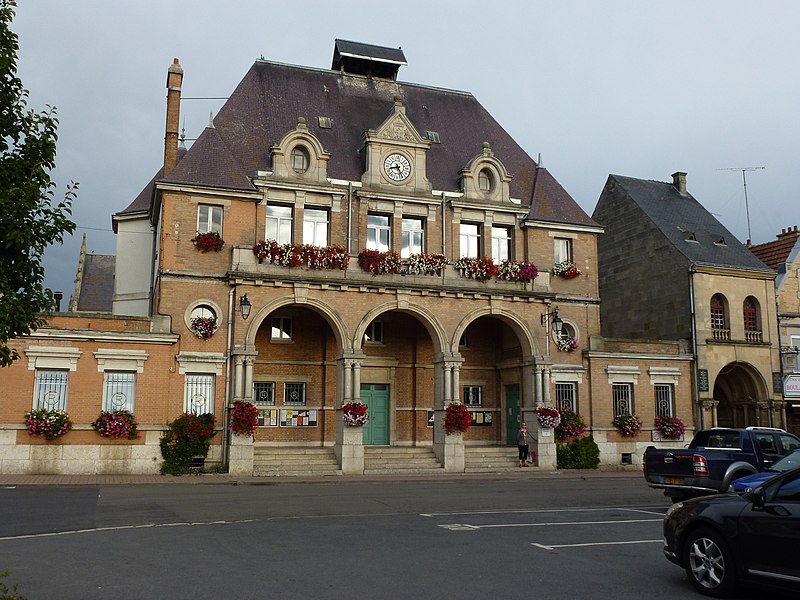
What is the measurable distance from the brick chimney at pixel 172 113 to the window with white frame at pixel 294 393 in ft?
29.5

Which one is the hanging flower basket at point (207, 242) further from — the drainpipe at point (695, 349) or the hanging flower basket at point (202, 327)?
the drainpipe at point (695, 349)

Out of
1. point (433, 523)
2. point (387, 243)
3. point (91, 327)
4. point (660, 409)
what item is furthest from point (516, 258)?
point (433, 523)

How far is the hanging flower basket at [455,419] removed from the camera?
27.5 meters

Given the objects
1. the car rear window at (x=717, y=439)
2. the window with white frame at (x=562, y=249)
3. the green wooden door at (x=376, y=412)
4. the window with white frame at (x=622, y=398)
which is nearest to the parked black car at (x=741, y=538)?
the car rear window at (x=717, y=439)

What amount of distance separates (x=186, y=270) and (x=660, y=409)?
64.2 ft

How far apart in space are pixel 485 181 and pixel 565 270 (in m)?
4.82

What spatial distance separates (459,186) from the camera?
3172 centimetres

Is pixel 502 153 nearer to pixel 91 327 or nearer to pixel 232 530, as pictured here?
pixel 91 327

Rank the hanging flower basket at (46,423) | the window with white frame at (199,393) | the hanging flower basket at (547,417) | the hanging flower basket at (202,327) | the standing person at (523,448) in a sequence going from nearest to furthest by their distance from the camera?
the hanging flower basket at (46,423) → the window with white frame at (199,393) → the hanging flower basket at (202,327) → the standing person at (523,448) → the hanging flower basket at (547,417)

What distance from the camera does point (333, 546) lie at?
36.2 feet

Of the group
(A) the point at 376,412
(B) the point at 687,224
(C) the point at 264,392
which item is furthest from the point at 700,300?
(C) the point at 264,392

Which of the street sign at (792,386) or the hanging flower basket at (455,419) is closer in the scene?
the hanging flower basket at (455,419)

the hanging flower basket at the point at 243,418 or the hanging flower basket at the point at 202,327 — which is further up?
the hanging flower basket at the point at 202,327

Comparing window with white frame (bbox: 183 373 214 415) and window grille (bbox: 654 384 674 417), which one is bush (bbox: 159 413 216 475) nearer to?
window with white frame (bbox: 183 373 214 415)
